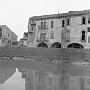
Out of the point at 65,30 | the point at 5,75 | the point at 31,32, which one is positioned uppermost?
the point at 31,32

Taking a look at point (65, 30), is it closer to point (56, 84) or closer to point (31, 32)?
point (31, 32)

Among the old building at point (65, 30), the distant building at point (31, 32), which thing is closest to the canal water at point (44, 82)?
the old building at point (65, 30)

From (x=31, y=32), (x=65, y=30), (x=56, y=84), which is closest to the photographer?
(x=56, y=84)

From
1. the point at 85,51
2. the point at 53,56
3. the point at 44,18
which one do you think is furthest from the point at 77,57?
the point at 44,18

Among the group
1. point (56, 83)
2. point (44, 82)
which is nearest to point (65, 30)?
point (44, 82)

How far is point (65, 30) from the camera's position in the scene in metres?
36.6

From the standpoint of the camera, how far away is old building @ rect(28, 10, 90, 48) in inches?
1351

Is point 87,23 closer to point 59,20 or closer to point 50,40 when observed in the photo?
point 59,20

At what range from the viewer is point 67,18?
3659 cm

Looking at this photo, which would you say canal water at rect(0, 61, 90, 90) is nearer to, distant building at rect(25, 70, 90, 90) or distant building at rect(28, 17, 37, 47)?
distant building at rect(25, 70, 90, 90)

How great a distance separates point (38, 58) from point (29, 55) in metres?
2.76

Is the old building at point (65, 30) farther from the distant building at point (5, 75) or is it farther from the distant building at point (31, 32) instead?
the distant building at point (5, 75)

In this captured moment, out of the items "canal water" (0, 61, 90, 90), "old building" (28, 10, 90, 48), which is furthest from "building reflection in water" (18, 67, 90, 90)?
"old building" (28, 10, 90, 48)

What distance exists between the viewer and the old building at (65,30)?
3431cm
